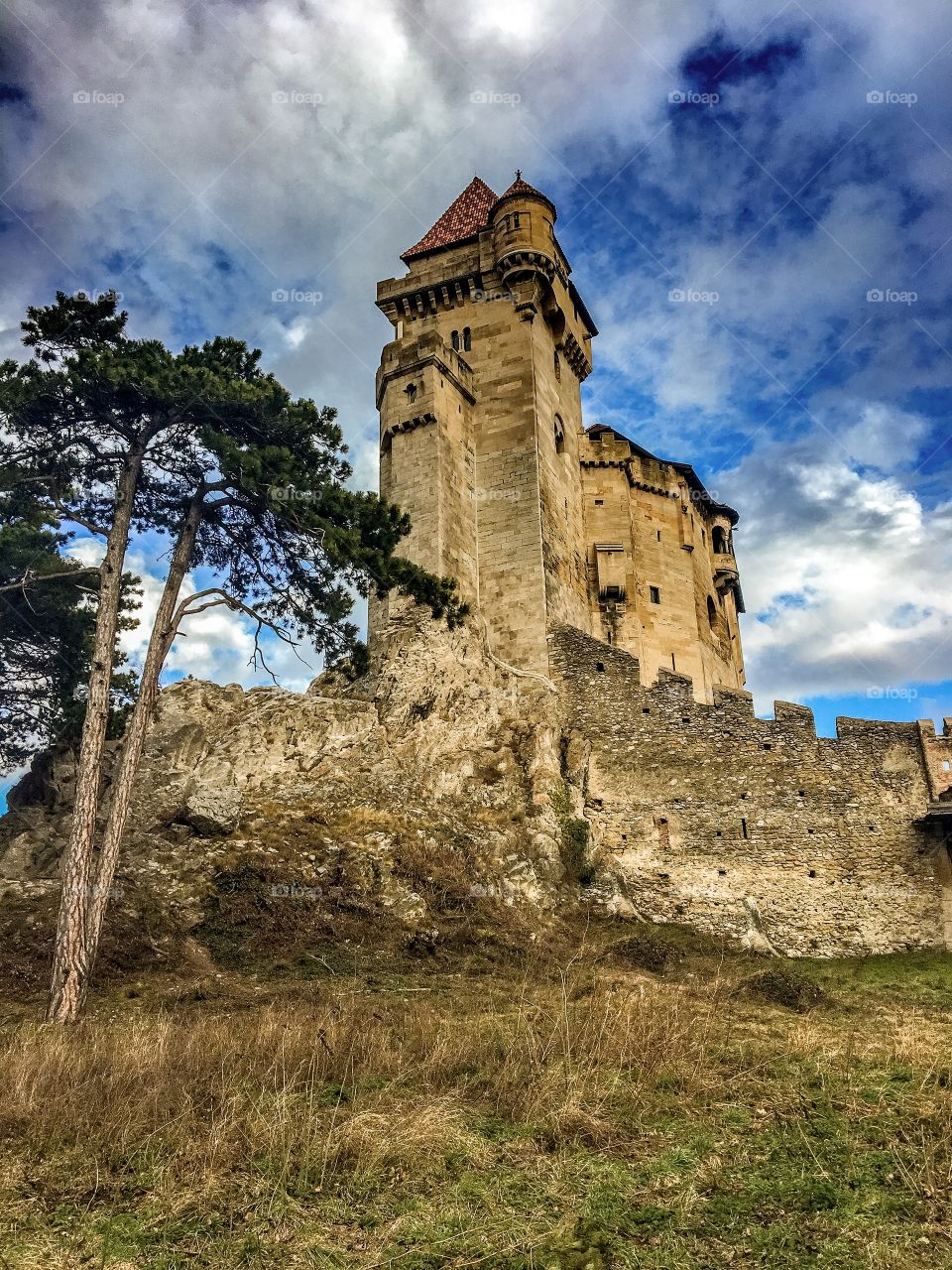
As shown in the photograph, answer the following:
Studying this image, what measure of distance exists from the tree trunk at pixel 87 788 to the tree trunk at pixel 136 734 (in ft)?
0.59

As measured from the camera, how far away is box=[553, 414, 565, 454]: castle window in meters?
30.1

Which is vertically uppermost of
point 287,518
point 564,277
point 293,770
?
point 564,277

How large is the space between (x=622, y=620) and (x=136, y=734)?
63.4 feet

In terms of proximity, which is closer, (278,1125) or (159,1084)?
(278,1125)

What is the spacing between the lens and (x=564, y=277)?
32.2 meters

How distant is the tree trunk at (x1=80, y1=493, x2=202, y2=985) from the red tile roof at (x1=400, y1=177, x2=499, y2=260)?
1992cm

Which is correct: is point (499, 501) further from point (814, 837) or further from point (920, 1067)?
point (920, 1067)

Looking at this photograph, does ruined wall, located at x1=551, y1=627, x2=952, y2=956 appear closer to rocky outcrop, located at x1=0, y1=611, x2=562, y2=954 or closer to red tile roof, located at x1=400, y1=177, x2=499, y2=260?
rocky outcrop, located at x1=0, y1=611, x2=562, y2=954

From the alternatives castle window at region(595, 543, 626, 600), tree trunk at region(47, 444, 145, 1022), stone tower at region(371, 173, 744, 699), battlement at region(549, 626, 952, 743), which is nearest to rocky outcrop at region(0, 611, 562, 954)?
battlement at region(549, 626, 952, 743)

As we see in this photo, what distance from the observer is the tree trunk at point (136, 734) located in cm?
1327

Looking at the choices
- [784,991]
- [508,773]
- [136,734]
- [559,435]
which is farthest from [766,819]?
[559,435]

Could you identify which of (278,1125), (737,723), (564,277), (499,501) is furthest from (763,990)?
(564,277)

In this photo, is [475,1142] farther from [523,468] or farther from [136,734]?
[523,468]

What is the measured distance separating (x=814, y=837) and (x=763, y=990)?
7.32m
